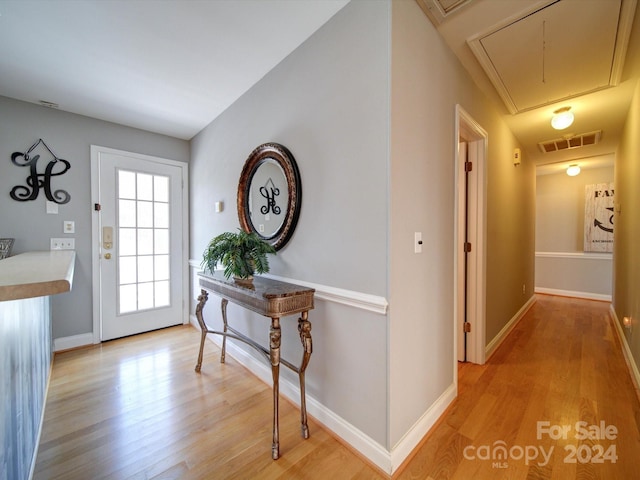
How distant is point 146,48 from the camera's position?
177 cm

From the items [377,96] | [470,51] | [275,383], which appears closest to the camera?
[377,96]

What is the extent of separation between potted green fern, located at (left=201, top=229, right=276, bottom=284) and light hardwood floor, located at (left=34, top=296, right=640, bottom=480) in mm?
934

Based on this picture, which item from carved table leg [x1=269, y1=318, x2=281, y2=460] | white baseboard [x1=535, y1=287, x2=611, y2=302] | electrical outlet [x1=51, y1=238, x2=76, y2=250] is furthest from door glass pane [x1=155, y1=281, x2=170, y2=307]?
white baseboard [x1=535, y1=287, x2=611, y2=302]

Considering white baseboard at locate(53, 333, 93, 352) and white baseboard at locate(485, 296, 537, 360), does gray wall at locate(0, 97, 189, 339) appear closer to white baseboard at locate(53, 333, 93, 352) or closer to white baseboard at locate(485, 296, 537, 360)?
white baseboard at locate(53, 333, 93, 352)

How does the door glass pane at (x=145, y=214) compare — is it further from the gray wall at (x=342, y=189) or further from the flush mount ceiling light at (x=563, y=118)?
the flush mount ceiling light at (x=563, y=118)

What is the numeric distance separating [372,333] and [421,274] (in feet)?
1.47

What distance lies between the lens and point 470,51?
5.82 feet

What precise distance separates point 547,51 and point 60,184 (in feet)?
14.1

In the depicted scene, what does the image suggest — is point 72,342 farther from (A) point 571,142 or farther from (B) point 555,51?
(A) point 571,142

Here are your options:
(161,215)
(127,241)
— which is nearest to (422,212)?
(161,215)

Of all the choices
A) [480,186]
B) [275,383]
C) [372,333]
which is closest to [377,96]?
[372,333]

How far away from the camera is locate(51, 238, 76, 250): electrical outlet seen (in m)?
Answer: 2.60

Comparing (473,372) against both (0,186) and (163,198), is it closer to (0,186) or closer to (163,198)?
(163,198)

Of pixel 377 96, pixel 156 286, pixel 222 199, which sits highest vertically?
pixel 377 96
